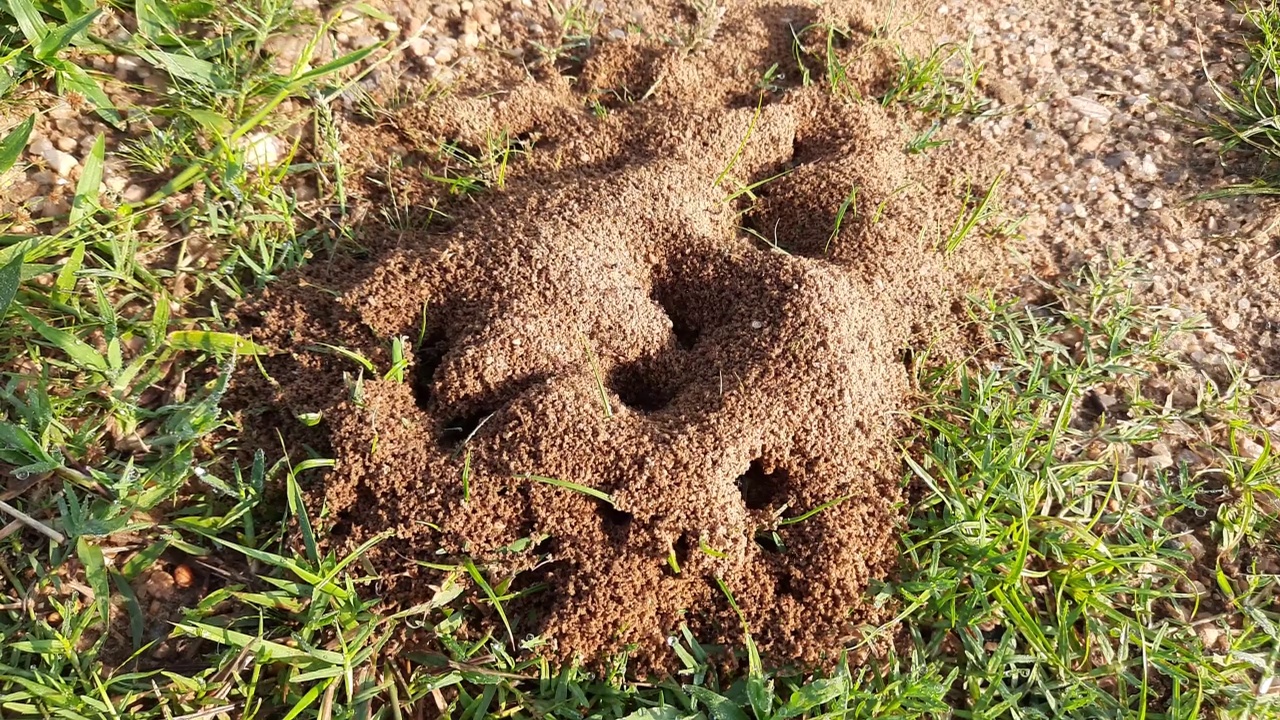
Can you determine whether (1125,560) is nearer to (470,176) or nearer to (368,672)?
(368,672)

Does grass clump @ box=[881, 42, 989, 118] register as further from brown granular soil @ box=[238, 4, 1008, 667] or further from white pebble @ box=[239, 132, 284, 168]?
white pebble @ box=[239, 132, 284, 168]

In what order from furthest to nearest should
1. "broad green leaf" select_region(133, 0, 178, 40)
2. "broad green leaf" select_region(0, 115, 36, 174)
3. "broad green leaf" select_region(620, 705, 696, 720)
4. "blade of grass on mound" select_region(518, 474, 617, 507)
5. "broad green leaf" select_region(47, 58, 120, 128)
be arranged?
1. "broad green leaf" select_region(133, 0, 178, 40)
2. "broad green leaf" select_region(47, 58, 120, 128)
3. "broad green leaf" select_region(0, 115, 36, 174)
4. "blade of grass on mound" select_region(518, 474, 617, 507)
5. "broad green leaf" select_region(620, 705, 696, 720)

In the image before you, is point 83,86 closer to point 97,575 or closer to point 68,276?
point 68,276

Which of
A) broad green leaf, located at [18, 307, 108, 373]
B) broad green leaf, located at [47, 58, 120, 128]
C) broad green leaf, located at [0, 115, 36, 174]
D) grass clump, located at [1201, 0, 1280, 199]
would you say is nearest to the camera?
broad green leaf, located at [18, 307, 108, 373]

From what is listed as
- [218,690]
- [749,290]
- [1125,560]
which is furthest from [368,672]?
[1125,560]

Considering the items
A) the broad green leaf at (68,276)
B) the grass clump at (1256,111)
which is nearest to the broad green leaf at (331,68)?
the broad green leaf at (68,276)

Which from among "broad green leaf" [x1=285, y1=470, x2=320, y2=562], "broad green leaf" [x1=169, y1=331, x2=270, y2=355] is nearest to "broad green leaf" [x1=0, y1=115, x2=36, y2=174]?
"broad green leaf" [x1=169, y1=331, x2=270, y2=355]

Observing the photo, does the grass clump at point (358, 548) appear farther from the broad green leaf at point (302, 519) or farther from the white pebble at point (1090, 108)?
the white pebble at point (1090, 108)

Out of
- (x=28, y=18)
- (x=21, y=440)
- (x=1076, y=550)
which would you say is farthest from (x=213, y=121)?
(x=1076, y=550)
